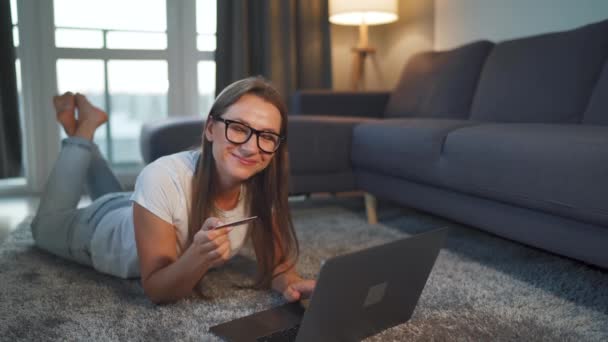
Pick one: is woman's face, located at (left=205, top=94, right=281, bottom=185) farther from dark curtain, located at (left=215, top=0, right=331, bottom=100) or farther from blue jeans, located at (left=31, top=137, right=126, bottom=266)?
dark curtain, located at (left=215, top=0, right=331, bottom=100)

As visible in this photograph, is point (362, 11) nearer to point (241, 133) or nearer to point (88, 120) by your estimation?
point (88, 120)

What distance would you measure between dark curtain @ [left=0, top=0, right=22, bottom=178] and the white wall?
2.48 m

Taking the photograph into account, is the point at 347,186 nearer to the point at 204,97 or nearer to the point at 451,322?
the point at 451,322

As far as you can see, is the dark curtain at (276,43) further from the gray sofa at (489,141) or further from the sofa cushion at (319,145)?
the sofa cushion at (319,145)

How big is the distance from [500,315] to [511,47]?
148cm

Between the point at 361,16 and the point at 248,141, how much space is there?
2.42 metres

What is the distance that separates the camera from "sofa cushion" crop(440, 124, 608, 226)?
1.24 metres

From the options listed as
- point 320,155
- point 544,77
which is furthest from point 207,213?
point 544,77

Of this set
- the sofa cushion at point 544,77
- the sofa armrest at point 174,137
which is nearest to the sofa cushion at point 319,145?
the sofa armrest at point 174,137

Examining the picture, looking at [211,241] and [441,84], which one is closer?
[211,241]

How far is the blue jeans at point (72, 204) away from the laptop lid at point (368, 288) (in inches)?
33.6

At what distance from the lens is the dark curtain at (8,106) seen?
280cm

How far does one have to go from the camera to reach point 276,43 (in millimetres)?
3441

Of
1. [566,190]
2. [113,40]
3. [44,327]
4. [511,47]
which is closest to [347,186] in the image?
[511,47]
